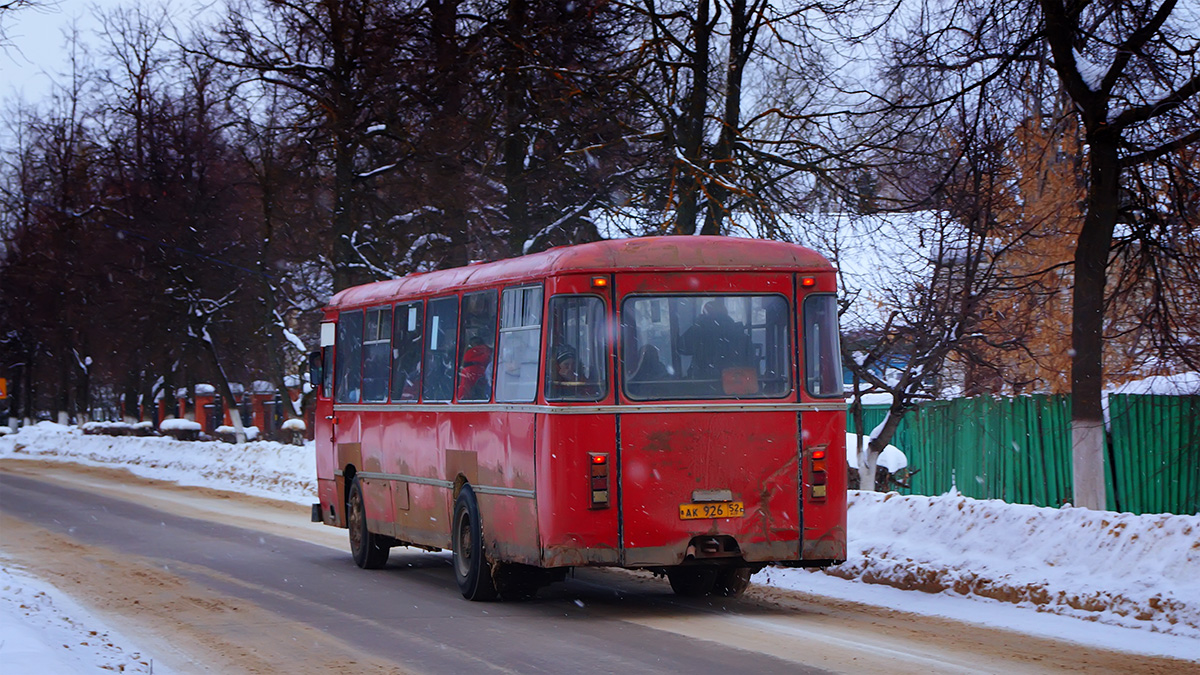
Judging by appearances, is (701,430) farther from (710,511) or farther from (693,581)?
(693,581)

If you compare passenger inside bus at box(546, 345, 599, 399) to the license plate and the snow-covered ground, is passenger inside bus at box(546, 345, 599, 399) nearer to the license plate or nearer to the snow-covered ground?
the license plate

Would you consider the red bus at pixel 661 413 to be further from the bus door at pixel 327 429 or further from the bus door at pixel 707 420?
the bus door at pixel 327 429

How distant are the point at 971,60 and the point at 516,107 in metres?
11.6

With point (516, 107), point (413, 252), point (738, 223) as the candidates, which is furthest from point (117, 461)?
point (738, 223)

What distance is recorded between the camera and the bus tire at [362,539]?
15961mm

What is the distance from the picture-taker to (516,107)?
25.7m

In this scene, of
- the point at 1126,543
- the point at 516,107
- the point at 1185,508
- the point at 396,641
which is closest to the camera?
the point at 396,641

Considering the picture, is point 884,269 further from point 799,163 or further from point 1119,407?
point 1119,407

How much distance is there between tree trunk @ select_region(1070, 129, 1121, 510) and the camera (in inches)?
601

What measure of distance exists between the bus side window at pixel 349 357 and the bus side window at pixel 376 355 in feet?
0.77

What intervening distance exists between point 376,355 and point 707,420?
552 centimetres

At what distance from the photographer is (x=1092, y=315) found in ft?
50.7

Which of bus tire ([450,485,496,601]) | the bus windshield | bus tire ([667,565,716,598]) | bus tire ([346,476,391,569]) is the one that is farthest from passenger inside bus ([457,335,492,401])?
bus tire ([346,476,391,569])

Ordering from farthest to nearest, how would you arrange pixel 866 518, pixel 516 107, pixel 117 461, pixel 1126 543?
pixel 117 461 → pixel 516 107 → pixel 866 518 → pixel 1126 543
